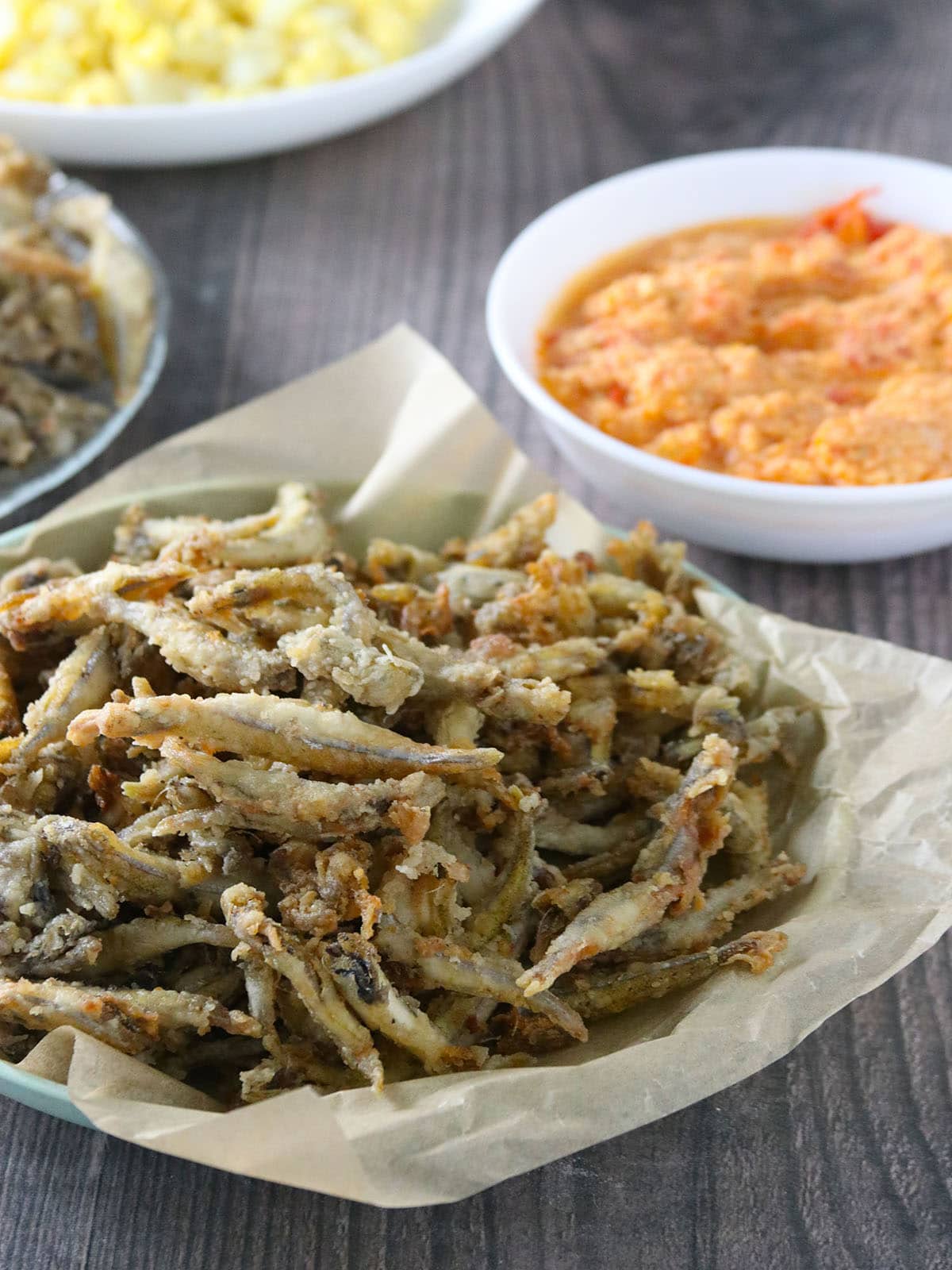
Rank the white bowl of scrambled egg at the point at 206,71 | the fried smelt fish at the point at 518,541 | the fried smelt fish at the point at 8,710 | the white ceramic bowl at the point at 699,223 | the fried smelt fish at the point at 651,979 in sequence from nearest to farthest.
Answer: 1. the fried smelt fish at the point at 651,979
2. the fried smelt fish at the point at 8,710
3. the fried smelt fish at the point at 518,541
4. the white ceramic bowl at the point at 699,223
5. the white bowl of scrambled egg at the point at 206,71

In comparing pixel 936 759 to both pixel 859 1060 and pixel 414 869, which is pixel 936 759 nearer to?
pixel 859 1060

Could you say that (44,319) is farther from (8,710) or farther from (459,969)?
(459,969)

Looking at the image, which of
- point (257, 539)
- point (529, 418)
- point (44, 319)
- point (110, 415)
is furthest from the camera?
point (529, 418)

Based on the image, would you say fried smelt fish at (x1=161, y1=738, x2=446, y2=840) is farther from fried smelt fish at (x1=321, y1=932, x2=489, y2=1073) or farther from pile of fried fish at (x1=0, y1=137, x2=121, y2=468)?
pile of fried fish at (x1=0, y1=137, x2=121, y2=468)

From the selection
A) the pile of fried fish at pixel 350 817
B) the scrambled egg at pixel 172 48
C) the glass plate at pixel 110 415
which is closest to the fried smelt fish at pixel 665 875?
the pile of fried fish at pixel 350 817

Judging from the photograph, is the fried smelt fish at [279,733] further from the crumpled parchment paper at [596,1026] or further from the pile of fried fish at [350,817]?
the crumpled parchment paper at [596,1026]

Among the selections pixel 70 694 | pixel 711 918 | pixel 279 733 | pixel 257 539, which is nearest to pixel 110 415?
pixel 257 539
